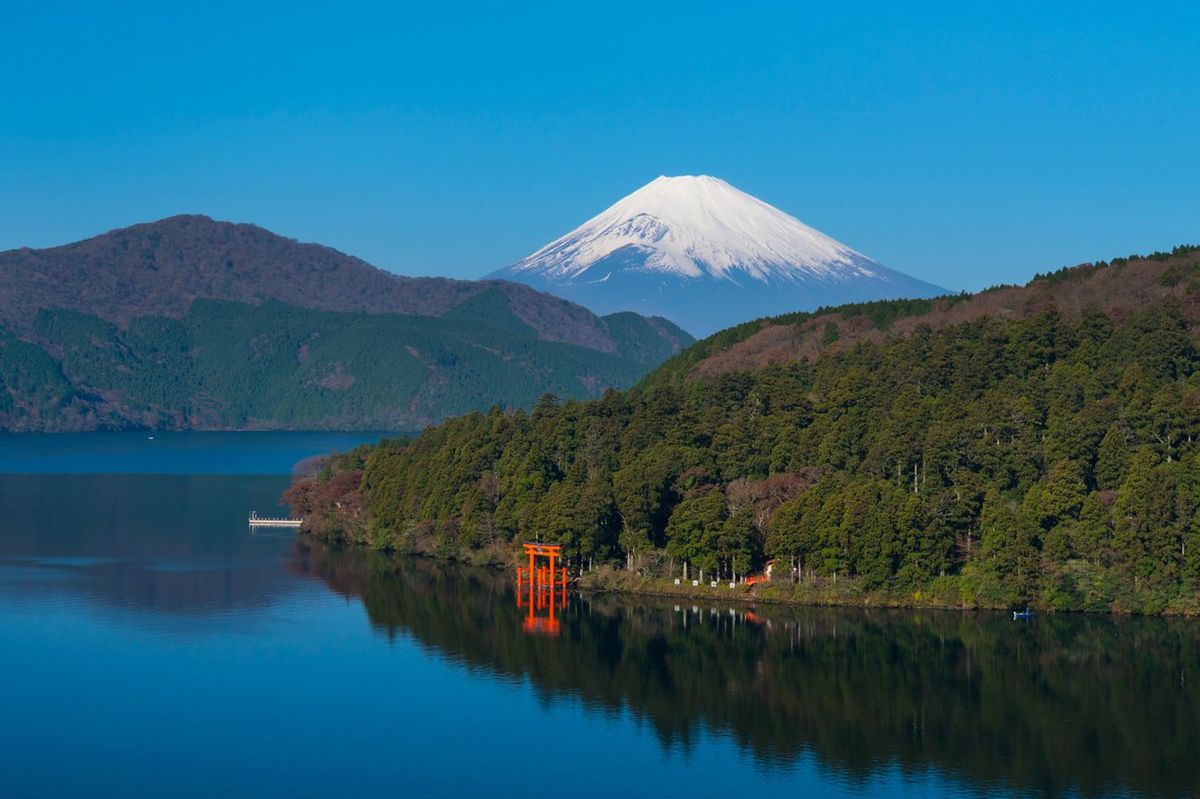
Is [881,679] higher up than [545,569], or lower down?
lower down

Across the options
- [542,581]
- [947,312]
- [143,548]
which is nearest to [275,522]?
[143,548]

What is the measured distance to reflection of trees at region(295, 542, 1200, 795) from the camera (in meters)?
36.2

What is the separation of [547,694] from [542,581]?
15.8 meters

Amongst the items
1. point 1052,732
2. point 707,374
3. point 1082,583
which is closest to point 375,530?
point 707,374

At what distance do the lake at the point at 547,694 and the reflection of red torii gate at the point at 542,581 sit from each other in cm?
38

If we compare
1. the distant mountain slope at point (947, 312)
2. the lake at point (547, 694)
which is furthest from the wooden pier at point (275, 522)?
the distant mountain slope at point (947, 312)

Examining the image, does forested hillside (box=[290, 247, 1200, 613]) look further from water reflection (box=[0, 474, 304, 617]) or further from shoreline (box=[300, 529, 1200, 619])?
water reflection (box=[0, 474, 304, 617])

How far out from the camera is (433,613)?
53812mm

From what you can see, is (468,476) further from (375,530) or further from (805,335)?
(805,335)

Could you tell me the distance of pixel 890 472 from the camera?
57.8m

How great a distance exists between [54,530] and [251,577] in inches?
856

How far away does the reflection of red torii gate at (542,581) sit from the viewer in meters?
54.8

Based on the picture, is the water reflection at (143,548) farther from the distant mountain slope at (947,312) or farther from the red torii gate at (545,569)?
the distant mountain slope at (947,312)

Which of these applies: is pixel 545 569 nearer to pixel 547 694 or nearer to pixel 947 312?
pixel 547 694
